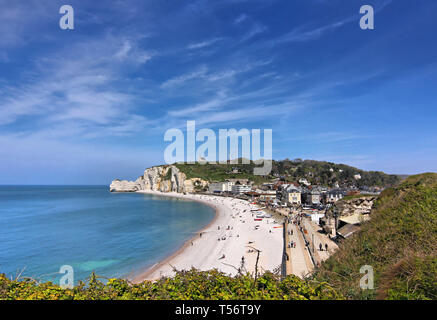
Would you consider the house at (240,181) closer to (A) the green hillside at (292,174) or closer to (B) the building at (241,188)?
Result: (B) the building at (241,188)

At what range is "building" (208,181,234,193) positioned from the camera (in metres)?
111

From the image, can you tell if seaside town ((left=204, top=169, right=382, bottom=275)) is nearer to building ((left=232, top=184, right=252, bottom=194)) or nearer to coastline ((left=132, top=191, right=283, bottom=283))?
coastline ((left=132, top=191, right=283, bottom=283))

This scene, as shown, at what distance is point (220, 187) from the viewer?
112 m

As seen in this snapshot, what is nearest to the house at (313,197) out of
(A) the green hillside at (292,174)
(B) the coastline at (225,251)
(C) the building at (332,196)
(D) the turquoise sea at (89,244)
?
(C) the building at (332,196)

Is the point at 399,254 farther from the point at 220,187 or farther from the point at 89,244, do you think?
the point at 220,187

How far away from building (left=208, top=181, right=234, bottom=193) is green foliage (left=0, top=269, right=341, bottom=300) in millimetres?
105726

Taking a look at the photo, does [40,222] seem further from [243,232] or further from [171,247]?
[243,232]

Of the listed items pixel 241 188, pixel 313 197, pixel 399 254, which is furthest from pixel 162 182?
pixel 399 254

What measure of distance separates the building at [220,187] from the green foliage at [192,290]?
347ft

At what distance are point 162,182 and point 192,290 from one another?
140 metres

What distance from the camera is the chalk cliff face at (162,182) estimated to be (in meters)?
121

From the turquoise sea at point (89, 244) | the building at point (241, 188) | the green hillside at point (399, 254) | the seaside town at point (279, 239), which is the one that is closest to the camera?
the green hillside at point (399, 254)

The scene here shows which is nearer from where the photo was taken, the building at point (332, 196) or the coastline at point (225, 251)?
the coastline at point (225, 251)

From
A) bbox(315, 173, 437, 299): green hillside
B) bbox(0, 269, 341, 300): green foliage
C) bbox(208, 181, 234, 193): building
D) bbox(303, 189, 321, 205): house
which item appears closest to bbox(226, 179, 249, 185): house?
bbox(208, 181, 234, 193): building
